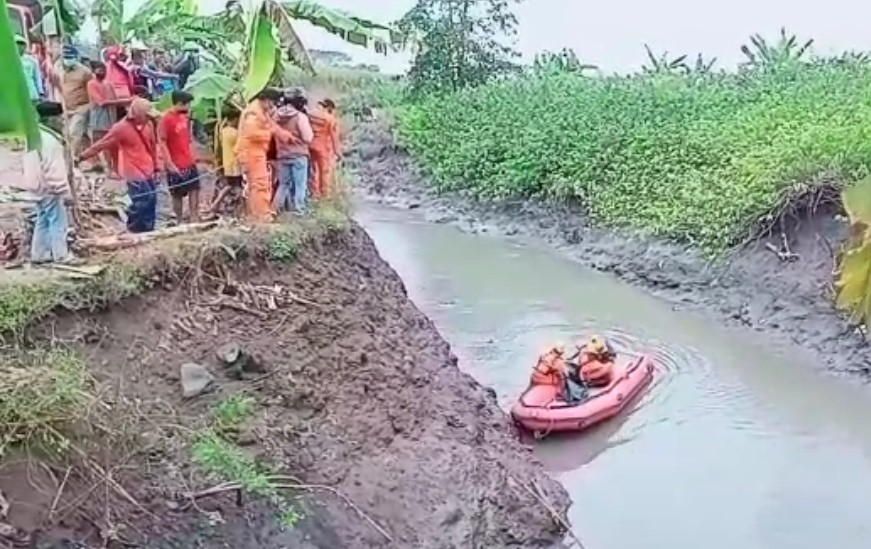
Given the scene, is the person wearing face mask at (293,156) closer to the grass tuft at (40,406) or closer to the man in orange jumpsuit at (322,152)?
the man in orange jumpsuit at (322,152)

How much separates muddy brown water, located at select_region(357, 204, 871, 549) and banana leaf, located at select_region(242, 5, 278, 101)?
4.45m

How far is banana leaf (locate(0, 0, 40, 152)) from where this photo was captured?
270 centimetres

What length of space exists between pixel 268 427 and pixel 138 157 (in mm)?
2600

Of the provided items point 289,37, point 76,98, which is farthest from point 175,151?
point 76,98

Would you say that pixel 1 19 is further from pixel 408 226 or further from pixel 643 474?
pixel 408 226

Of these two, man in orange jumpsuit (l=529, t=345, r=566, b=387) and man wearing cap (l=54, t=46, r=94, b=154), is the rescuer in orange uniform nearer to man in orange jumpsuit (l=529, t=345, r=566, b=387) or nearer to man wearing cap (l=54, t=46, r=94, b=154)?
man in orange jumpsuit (l=529, t=345, r=566, b=387)

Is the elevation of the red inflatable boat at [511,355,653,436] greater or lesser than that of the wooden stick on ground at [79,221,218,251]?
lesser

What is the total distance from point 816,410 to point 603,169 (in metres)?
9.73

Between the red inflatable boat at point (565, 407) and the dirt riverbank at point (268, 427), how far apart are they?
2.65 feet

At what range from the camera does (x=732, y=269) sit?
17500 mm

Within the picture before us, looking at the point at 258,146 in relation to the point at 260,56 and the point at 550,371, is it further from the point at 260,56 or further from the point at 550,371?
the point at 550,371

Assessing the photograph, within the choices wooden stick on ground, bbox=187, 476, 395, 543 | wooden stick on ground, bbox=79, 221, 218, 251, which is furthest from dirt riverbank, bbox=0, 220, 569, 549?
wooden stick on ground, bbox=79, 221, 218, 251

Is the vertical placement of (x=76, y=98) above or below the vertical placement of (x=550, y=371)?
above

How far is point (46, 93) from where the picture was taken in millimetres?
10984
